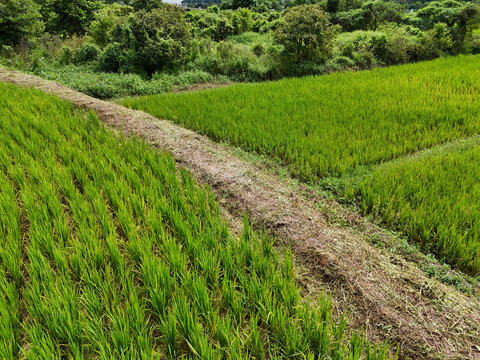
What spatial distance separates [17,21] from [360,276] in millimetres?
14126

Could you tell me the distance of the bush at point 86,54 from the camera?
960 centimetres

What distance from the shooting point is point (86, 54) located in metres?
9.66

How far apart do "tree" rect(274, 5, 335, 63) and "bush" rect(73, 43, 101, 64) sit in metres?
6.59

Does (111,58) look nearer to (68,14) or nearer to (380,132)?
(380,132)

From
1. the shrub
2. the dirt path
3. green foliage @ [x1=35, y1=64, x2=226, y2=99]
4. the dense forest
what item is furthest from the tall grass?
the shrub

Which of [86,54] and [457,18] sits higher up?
[457,18]

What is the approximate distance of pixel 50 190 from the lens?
2297 millimetres

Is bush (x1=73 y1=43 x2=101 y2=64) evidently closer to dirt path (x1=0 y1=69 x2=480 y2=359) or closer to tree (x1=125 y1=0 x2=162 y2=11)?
tree (x1=125 y1=0 x2=162 y2=11)

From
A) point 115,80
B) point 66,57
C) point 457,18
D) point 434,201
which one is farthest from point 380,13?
point 434,201

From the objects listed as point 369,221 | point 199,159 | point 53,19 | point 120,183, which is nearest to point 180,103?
point 199,159

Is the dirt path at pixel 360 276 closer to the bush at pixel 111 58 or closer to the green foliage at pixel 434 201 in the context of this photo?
the green foliage at pixel 434 201

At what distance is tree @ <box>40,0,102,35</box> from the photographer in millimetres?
14789

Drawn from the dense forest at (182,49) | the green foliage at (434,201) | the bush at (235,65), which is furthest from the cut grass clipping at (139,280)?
the bush at (235,65)

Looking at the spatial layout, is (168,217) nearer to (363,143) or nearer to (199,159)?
(199,159)
